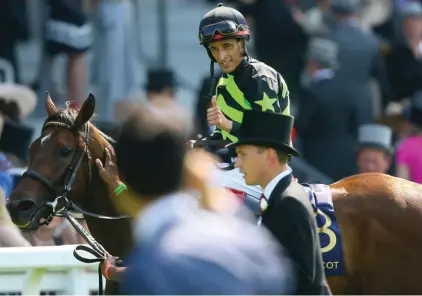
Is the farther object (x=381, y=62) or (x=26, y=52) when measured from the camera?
(x=26, y=52)

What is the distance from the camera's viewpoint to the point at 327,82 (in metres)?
13.8

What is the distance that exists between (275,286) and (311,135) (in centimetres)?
948

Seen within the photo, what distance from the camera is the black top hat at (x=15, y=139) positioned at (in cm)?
1100

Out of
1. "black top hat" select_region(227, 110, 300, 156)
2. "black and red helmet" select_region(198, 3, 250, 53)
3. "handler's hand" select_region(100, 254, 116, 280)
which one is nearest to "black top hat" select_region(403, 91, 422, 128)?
"black and red helmet" select_region(198, 3, 250, 53)

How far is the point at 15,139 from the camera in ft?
36.3

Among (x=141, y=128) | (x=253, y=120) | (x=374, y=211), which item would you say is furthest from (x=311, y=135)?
(x=141, y=128)

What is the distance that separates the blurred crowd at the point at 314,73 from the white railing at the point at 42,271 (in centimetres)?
359

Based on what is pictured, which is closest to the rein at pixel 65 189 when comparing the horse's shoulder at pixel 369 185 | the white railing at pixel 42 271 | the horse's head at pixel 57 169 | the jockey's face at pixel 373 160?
the horse's head at pixel 57 169

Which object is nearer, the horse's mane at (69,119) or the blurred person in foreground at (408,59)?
the horse's mane at (69,119)

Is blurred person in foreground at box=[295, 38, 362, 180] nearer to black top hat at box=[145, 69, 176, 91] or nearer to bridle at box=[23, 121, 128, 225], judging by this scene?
black top hat at box=[145, 69, 176, 91]

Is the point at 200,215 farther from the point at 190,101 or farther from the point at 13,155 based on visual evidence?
the point at 190,101

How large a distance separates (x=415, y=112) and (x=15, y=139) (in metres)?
4.49

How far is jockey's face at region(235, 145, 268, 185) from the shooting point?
562 centimetres

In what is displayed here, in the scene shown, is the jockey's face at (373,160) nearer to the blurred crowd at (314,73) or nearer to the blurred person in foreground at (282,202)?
the blurred crowd at (314,73)
